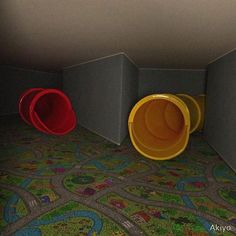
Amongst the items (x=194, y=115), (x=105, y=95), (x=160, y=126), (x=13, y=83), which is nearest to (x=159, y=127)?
(x=160, y=126)

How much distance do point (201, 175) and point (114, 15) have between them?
4.73 ft

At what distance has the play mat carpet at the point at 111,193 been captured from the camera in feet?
4.44

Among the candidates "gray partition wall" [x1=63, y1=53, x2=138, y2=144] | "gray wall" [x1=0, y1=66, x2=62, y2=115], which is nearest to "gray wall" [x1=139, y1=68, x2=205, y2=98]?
"gray partition wall" [x1=63, y1=53, x2=138, y2=144]

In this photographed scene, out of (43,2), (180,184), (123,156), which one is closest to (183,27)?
(43,2)

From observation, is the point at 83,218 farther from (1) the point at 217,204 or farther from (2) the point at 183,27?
(2) the point at 183,27

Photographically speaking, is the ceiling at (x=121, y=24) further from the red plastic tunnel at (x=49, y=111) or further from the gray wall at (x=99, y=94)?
the red plastic tunnel at (x=49, y=111)

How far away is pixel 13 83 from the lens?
5.79 meters

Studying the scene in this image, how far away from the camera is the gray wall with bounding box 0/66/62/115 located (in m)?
5.53

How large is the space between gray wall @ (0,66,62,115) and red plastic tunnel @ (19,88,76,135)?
5.34ft

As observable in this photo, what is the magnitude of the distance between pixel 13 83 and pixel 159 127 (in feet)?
12.8

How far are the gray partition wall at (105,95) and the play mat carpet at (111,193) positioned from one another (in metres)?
0.49

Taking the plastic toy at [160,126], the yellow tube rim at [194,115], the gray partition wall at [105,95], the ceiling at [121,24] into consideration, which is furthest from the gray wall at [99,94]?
the yellow tube rim at [194,115]

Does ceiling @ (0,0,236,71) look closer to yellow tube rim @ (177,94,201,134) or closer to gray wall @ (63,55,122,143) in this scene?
gray wall @ (63,55,122,143)

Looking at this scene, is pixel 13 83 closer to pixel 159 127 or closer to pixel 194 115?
pixel 159 127
